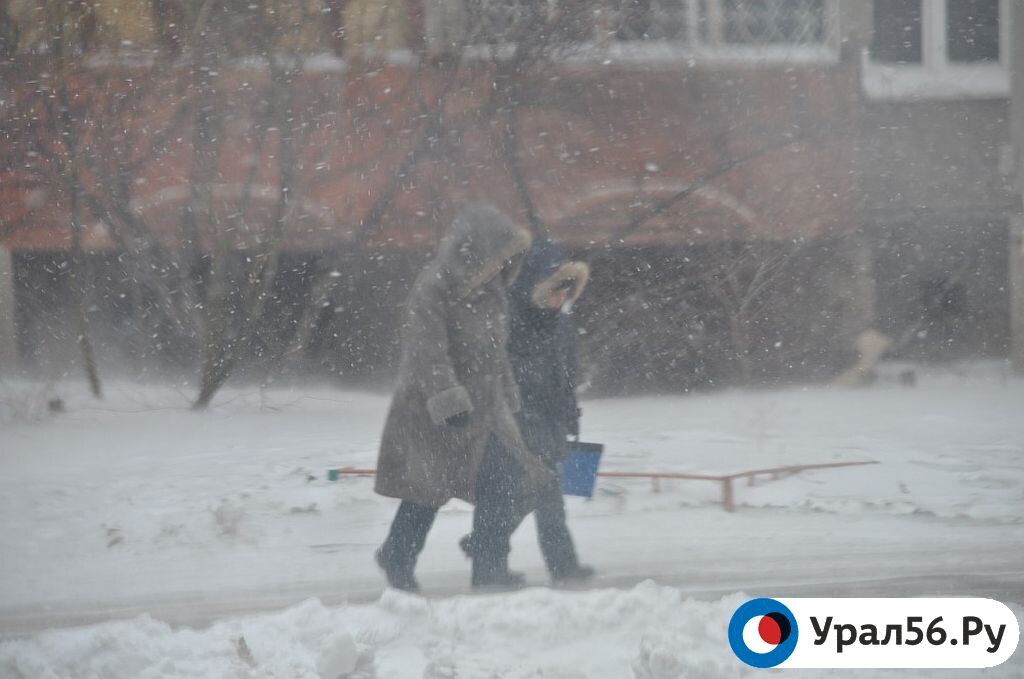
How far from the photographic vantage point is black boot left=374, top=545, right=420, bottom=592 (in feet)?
7.39

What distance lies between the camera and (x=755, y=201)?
88.7 inches

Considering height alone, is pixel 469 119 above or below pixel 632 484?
above

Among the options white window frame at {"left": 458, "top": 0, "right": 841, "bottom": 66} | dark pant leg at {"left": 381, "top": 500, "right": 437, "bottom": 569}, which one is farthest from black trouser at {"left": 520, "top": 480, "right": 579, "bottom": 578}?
white window frame at {"left": 458, "top": 0, "right": 841, "bottom": 66}

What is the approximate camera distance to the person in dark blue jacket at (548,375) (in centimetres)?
220

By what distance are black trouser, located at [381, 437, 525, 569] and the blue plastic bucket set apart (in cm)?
13

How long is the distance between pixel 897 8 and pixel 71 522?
7.59ft

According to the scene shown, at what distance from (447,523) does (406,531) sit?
0.11 meters

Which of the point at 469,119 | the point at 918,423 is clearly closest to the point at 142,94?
the point at 469,119

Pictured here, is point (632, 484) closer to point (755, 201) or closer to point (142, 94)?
point (755, 201)

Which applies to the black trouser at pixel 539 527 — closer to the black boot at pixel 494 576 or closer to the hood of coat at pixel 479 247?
the black boot at pixel 494 576

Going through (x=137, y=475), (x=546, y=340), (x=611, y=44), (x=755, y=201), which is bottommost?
(x=137, y=475)

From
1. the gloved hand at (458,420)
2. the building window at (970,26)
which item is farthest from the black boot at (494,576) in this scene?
the building window at (970,26)

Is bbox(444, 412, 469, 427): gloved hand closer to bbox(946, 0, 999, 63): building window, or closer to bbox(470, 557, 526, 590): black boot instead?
bbox(470, 557, 526, 590): black boot

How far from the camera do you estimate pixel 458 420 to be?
2.15 m
